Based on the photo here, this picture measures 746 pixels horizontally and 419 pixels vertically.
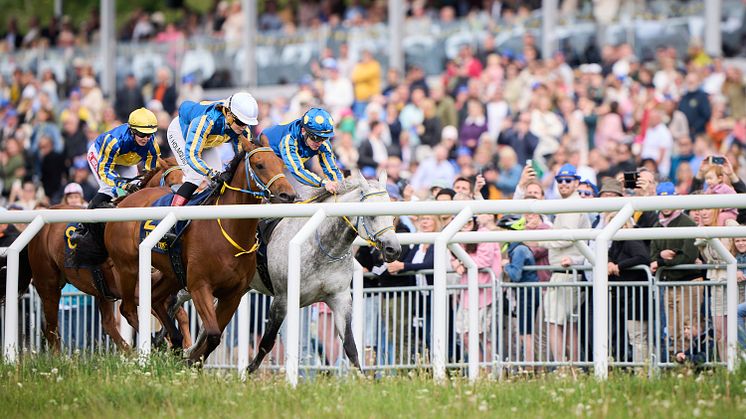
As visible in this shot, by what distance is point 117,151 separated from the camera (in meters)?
11.6

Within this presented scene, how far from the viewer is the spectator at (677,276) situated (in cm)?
1064

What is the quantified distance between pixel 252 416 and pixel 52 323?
5.25 m

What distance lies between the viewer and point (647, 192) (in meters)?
12.2

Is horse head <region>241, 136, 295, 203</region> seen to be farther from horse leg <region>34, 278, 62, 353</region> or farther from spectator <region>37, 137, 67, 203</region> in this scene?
spectator <region>37, 137, 67, 203</region>

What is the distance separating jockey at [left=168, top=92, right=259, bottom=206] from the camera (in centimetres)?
1038

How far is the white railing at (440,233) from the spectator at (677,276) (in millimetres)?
1522

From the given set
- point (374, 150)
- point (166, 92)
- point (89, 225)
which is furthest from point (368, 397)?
point (166, 92)

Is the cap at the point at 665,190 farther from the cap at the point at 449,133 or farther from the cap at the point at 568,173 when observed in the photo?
the cap at the point at 449,133

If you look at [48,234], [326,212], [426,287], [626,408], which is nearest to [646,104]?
[426,287]

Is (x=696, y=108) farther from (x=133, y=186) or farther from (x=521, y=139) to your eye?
(x=133, y=186)

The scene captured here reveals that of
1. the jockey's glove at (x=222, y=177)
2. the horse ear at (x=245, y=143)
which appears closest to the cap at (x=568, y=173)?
the horse ear at (x=245, y=143)

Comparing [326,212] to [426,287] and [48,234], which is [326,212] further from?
[48,234]

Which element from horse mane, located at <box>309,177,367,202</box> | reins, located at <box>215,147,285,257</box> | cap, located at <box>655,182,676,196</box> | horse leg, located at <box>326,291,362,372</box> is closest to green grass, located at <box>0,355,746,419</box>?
reins, located at <box>215,147,285,257</box>

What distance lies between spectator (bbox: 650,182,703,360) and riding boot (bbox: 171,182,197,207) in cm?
367
